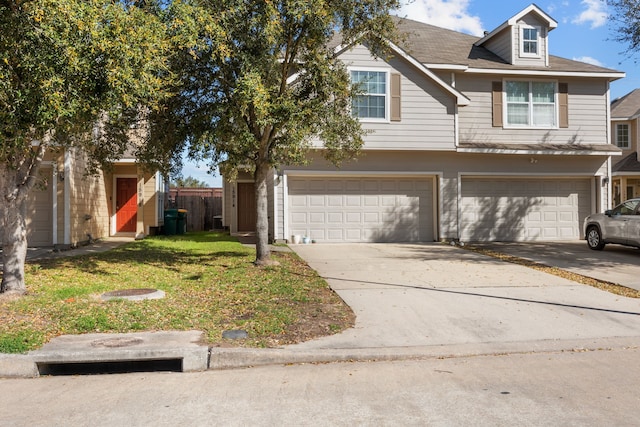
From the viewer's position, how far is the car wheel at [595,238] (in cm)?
1444

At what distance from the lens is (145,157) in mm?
10602

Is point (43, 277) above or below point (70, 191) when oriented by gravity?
below

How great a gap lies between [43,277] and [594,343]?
934 cm

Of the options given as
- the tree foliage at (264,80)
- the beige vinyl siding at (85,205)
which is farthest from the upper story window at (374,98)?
the beige vinyl siding at (85,205)

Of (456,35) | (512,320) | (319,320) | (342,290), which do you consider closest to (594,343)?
(512,320)

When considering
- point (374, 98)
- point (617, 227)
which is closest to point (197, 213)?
point (374, 98)

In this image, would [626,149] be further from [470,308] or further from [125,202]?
[125,202]

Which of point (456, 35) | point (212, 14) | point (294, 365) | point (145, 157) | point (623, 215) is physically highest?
point (456, 35)

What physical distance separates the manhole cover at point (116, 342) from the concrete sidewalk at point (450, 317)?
4 centimetres

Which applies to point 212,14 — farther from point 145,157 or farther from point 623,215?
point 623,215

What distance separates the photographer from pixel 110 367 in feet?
18.4

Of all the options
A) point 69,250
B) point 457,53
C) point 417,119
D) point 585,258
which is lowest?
point 585,258

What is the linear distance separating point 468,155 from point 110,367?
13.9m

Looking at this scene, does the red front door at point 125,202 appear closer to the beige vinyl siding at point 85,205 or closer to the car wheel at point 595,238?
the beige vinyl siding at point 85,205
